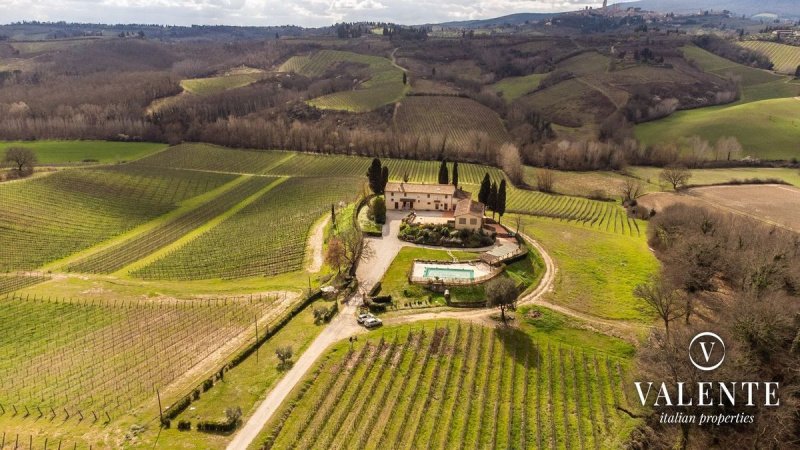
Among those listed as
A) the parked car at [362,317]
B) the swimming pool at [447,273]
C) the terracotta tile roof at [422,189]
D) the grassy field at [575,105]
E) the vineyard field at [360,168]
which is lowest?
the parked car at [362,317]

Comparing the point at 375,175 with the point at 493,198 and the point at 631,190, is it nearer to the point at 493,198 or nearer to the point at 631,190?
the point at 493,198

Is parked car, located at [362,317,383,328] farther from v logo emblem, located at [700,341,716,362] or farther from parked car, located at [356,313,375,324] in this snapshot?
v logo emblem, located at [700,341,716,362]

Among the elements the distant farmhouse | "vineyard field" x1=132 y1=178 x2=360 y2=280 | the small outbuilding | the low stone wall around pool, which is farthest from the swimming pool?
"vineyard field" x1=132 y1=178 x2=360 y2=280

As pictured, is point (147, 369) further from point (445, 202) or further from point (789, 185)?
point (789, 185)

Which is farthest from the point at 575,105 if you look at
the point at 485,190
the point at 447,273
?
the point at 447,273

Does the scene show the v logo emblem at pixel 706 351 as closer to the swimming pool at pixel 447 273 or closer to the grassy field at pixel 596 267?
the grassy field at pixel 596 267

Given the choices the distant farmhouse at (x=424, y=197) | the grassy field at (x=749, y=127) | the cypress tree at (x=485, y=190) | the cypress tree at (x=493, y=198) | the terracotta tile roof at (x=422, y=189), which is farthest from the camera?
the grassy field at (x=749, y=127)

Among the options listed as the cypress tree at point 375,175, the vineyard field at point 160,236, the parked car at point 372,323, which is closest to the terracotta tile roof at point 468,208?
the cypress tree at point 375,175
